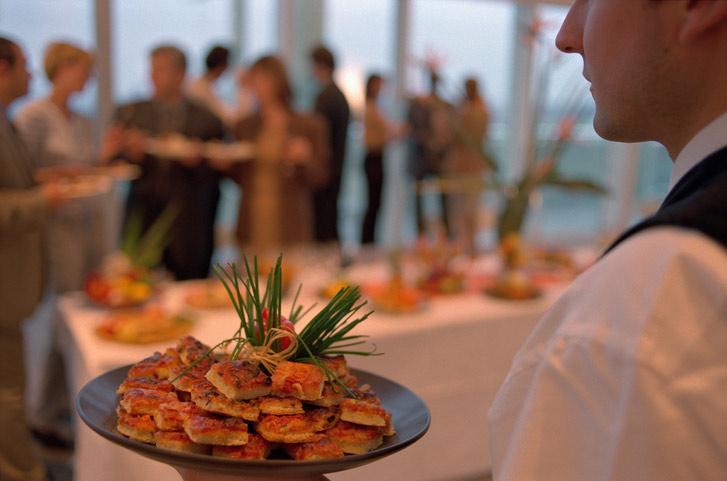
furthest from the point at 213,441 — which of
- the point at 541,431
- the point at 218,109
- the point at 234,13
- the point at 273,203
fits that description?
the point at 234,13

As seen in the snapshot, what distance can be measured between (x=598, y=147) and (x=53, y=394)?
242 inches

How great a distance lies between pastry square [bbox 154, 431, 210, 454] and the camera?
2.80ft

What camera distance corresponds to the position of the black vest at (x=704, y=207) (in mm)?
604

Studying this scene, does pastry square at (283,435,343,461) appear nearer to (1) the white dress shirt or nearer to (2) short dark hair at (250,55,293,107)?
(1) the white dress shirt

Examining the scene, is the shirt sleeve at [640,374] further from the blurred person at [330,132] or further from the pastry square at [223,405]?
the blurred person at [330,132]

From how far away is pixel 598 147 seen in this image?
7793mm

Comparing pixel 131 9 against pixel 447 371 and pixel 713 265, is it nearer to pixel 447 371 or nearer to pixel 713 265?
pixel 447 371

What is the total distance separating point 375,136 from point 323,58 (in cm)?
85

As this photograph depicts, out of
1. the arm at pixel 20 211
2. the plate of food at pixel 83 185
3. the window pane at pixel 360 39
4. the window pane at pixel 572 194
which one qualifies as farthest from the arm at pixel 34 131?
the window pane at pixel 572 194

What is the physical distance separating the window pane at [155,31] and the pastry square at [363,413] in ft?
11.9

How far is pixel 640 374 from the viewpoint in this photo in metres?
0.59

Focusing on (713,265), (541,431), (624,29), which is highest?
(624,29)

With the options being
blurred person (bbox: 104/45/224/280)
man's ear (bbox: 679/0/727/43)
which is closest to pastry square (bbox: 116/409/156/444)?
man's ear (bbox: 679/0/727/43)

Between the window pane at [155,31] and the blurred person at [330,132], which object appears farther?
the blurred person at [330,132]
